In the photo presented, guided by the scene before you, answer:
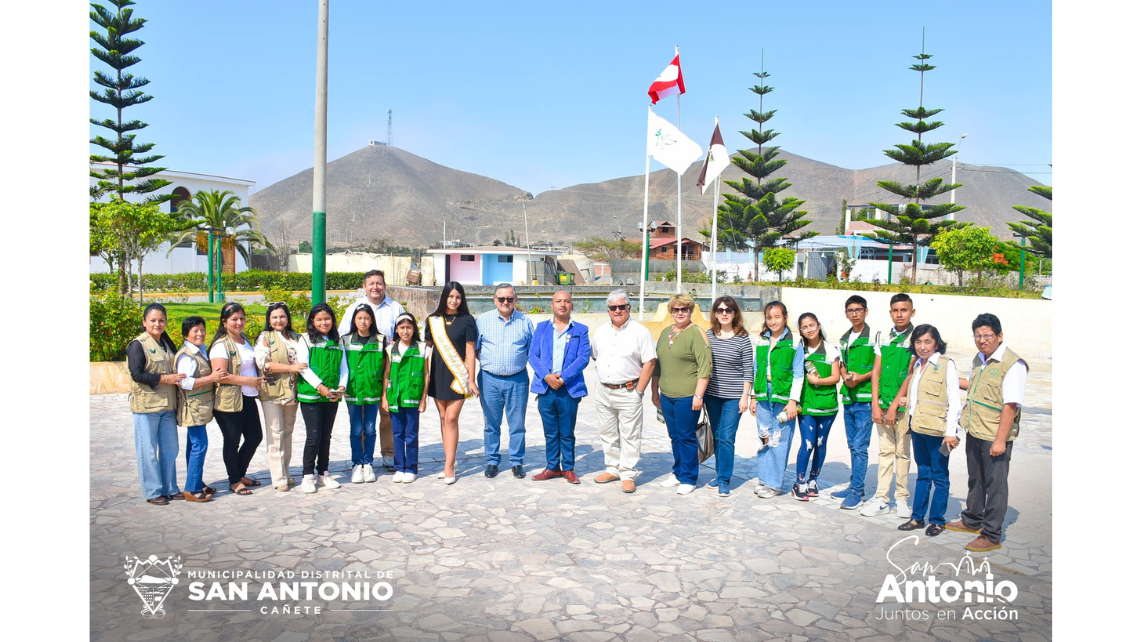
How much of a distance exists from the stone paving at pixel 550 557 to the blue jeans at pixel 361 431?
232 millimetres

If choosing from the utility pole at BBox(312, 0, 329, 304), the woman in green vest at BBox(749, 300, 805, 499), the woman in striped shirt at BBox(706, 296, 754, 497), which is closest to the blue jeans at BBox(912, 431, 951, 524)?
the woman in green vest at BBox(749, 300, 805, 499)

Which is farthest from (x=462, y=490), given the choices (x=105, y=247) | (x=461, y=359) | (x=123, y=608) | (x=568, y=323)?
(x=105, y=247)

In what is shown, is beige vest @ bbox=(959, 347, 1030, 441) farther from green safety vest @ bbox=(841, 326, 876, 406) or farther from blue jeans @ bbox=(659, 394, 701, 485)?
blue jeans @ bbox=(659, 394, 701, 485)

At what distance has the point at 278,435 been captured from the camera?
183 inches

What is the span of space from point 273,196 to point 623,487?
12393cm

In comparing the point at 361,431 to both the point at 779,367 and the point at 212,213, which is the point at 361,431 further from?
the point at 212,213

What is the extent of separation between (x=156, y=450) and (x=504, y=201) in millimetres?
111521

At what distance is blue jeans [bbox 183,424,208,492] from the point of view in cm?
435

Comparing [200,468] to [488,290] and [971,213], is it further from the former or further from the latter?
[971,213]

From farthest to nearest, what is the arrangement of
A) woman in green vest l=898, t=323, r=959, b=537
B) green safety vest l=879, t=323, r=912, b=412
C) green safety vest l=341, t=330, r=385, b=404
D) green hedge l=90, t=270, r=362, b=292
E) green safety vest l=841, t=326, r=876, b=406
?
green hedge l=90, t=270, r=362, b=292
green safety vest l=341, t=330, r=385, b=404
green safety vest l=841, t=326, r=876, b=406
green safety vest l=879, t=323, r=912, b=412
woman in green vest l=898, t=323, r=959, b=537

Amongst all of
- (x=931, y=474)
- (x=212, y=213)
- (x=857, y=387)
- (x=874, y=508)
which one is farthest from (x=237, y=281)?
(x=931, y=474)

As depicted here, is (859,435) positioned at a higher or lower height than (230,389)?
lower

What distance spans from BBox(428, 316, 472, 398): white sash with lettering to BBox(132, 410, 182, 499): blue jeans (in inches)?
63.0

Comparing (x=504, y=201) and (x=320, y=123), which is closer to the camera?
(x=320, y=123)
